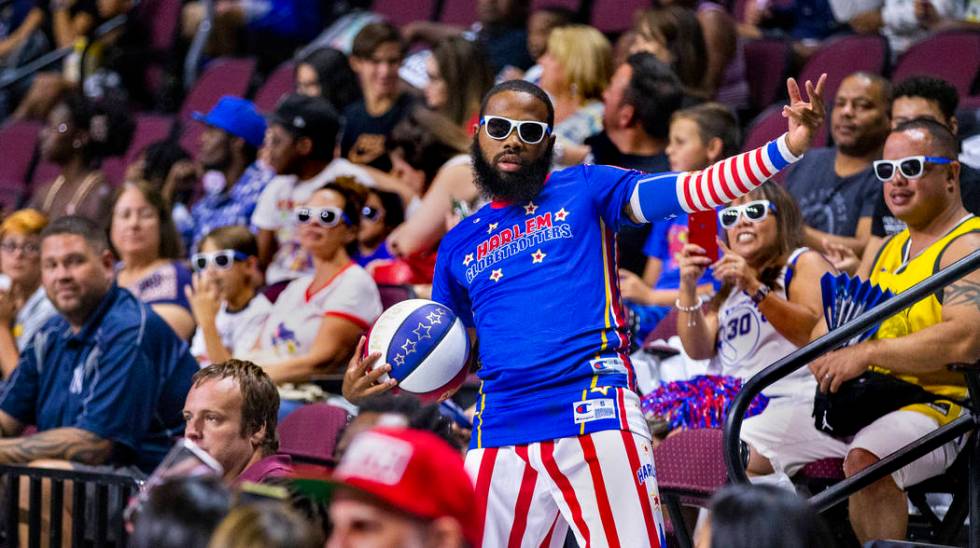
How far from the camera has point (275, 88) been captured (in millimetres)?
10227

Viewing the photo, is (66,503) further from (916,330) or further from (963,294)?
(963,294)

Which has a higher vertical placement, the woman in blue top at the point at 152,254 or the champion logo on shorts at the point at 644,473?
the woman in blue top at the point at 152,254

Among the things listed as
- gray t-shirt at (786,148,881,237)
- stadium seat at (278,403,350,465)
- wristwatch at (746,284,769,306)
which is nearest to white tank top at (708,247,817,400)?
wristwatch at (746,284,769,306)

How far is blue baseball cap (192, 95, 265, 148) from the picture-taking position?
8711 millimetres

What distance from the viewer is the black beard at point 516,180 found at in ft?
14.1

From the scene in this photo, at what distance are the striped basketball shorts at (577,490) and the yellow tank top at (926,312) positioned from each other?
3.92 ft

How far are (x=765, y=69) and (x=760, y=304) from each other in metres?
3.42

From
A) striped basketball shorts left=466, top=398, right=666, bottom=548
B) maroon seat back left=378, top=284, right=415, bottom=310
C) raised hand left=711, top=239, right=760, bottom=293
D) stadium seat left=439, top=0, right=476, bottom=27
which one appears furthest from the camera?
stadium seat left=439, top=0, right=476, bottom=27

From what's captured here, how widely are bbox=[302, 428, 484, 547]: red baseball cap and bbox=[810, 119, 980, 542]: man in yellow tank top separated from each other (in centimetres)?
241

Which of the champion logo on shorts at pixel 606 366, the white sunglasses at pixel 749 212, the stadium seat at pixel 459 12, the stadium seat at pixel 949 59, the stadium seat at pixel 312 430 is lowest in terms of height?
the stadium seat at pixel 312 430

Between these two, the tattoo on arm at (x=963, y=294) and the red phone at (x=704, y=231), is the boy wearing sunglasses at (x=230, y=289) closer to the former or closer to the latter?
the red phone at (x=704, y=231)

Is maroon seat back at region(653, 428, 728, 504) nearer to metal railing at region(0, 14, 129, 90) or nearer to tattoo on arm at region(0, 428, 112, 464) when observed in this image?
tattoo on arm at region(0, 428, 112, 464)

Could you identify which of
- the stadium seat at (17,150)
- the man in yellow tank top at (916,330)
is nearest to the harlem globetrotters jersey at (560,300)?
the man in yellow tank top at (916,330)

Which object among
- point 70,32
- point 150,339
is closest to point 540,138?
point 150,339
